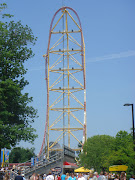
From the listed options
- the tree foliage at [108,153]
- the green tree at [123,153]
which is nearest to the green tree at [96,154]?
the tree foliage at [108,153]

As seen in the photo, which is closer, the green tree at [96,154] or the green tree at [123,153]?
the green tree at [123,153]

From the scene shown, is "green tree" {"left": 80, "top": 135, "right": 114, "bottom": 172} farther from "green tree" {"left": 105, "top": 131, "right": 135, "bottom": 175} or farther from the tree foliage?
"green tree" {"left": 105, "top": 131, "right": 135, "bottom": 175}

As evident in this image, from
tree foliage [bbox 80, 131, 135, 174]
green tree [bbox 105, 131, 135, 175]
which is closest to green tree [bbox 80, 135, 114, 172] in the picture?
tree foliage [bbox 80, 131, 135, 174]

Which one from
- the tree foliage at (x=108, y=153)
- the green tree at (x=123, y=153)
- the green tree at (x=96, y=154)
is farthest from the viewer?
the green tree at (x=96, y=154)

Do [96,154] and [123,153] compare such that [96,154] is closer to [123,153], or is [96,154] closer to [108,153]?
[108,153]

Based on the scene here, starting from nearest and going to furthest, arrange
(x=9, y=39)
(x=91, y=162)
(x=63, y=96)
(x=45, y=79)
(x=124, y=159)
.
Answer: (x=124, y=159), (x=9, y=39), (x=91, y=162), (x=63, y=96), (x=45, y=79)

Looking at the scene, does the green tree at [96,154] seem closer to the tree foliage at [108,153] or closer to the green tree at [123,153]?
the tree foliage at [108,153]

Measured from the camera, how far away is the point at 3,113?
113 feet

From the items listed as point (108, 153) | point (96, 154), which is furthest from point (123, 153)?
point (96, 154)

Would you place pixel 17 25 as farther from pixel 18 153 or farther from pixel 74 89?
pixel 18 153

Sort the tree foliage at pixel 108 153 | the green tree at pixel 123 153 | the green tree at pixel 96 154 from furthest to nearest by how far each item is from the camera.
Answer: the green tree at pixel 96 154
the tree foliage at pixel 108 153
the green tree at pixel 123 153

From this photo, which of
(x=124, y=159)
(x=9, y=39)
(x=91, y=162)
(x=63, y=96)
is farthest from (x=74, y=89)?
(x=124, y=159)

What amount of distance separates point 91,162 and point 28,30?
48.6 ft

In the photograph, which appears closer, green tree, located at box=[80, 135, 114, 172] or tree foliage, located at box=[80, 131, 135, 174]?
tree foliage, located at box=[80, 131, 135, 174]
